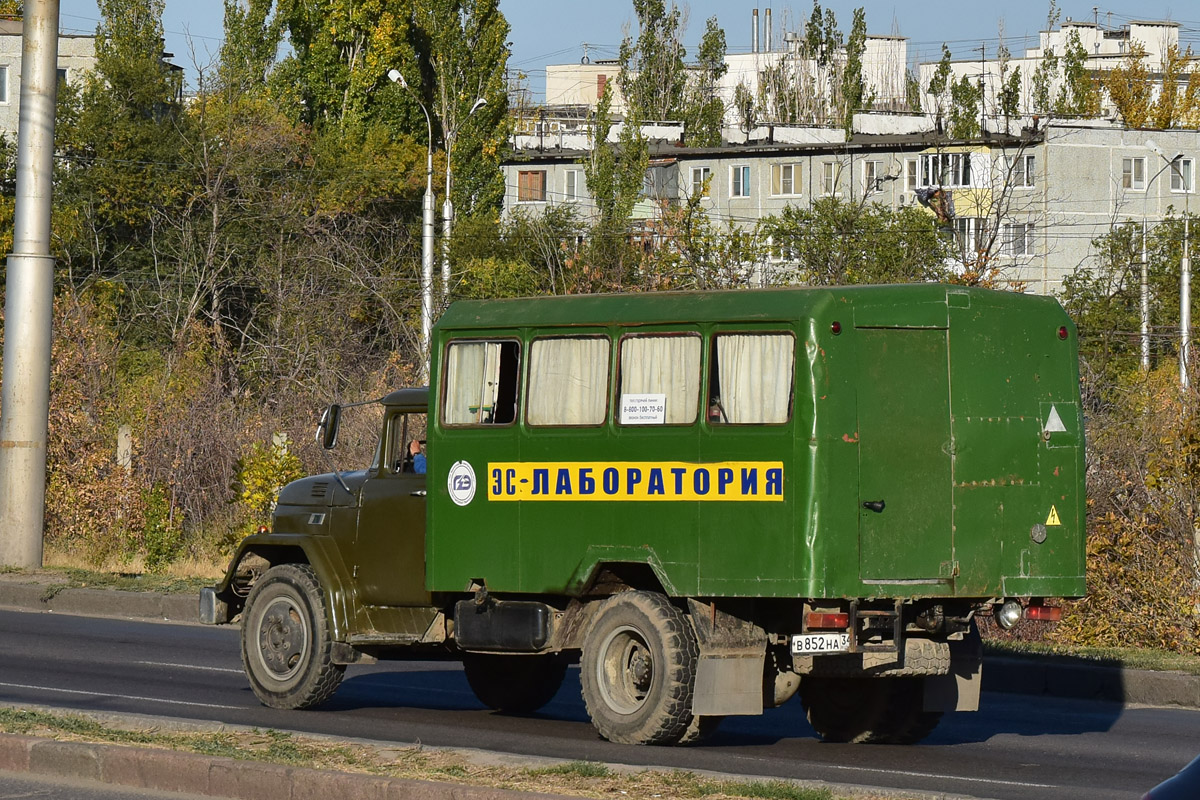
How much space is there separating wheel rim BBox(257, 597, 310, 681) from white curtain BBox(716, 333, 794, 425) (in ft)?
12.2

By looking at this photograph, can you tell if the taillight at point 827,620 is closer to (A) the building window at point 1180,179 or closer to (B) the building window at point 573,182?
(B) the building window at point 573,182

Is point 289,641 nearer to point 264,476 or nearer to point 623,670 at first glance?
point 623,670

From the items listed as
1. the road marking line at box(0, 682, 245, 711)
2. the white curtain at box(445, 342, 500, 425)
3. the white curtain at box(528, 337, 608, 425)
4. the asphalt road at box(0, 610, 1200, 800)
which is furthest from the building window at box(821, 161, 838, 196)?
the white curtain at box(528, 337, 608, 425)

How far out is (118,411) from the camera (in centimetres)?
2944

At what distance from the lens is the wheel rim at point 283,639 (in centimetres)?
1245

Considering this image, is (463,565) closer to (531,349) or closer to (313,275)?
(531,349)

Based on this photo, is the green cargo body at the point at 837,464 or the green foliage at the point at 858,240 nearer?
the green cargo body at the point at 837,464

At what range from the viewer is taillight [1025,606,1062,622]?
11.0m

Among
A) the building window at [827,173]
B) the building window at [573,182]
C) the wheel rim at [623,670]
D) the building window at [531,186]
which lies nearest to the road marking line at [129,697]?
the wheel rim at [623,670]

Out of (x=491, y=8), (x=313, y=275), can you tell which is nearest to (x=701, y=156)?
(x=491, y=8)

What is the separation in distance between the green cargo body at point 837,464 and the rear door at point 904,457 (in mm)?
11

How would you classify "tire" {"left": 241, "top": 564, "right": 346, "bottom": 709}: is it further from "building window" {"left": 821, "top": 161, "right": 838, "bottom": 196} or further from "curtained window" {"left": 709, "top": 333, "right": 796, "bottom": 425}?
"building window" {"left": 821, "top": 161, "right": 838, "bottom": 196}

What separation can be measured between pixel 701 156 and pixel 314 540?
67.9m

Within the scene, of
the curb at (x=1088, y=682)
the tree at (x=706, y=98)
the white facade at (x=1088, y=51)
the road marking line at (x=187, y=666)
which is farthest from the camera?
the white facade at (x=1088, y=51)
